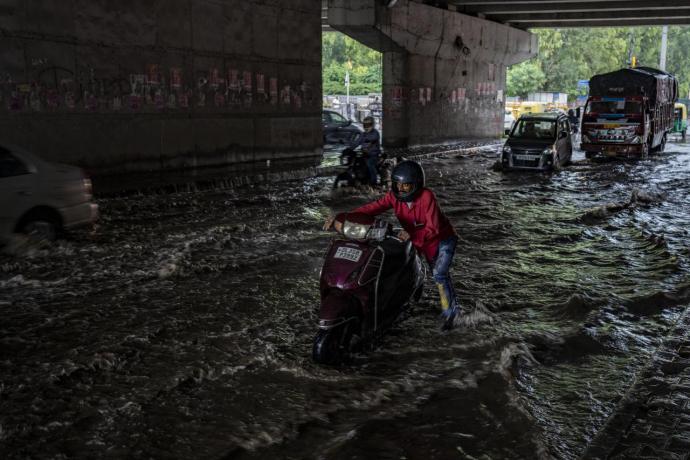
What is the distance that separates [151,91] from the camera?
17469mm

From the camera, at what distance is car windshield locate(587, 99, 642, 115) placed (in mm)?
23922

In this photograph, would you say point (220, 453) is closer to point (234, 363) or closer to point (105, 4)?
point (234, 363)

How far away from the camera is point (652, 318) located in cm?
670

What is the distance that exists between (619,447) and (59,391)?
3664 mm

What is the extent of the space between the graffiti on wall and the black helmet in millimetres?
11243

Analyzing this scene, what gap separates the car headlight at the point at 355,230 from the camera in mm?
5285

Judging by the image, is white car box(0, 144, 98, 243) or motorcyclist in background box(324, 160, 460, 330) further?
white car box(0, 144, 98, 243)

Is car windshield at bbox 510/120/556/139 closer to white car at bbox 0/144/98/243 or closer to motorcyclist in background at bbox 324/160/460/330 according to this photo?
white car at bbox 0/144/98/243

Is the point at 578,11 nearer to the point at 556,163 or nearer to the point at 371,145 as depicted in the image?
the point at 556,163

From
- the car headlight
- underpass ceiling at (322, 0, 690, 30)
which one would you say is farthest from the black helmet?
underpass ceiling at (322, 0, 690, 30)

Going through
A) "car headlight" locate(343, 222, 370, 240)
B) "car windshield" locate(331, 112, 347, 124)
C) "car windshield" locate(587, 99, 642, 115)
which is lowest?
"car headlight" locate(343, 222, 370, 240)

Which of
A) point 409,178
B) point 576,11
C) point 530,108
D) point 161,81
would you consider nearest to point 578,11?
point 576,11

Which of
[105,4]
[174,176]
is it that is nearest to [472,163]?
[174,176]

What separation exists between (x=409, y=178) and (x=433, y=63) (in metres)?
25.2
